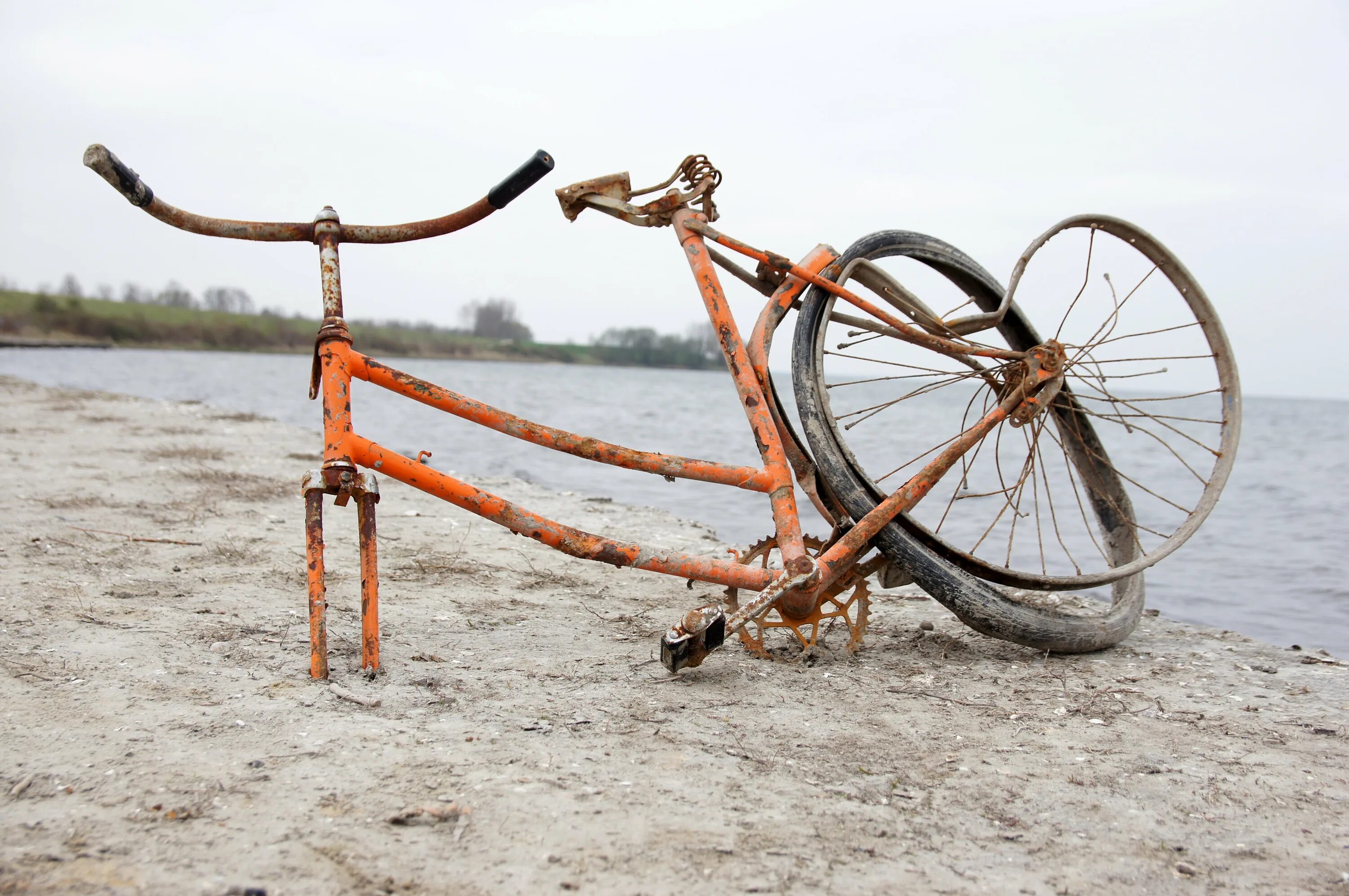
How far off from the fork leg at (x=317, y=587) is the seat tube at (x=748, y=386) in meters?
1.32

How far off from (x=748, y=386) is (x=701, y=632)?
87cm

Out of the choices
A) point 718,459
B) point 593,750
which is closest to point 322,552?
point 593,750

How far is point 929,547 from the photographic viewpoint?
2969 mm

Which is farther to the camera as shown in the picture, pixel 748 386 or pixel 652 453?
pixel 748 386

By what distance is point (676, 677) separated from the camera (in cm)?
261

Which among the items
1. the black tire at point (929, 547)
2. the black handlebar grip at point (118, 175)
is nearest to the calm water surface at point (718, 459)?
the black tire at point (929, 547)

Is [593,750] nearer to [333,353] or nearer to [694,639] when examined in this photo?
[694,639]

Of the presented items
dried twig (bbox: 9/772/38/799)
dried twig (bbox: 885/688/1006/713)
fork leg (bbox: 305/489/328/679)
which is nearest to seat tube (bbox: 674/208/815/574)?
dried twig (bbox: 885/688/1006/713)

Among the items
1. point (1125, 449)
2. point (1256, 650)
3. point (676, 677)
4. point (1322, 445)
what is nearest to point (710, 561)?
point (676, 677)

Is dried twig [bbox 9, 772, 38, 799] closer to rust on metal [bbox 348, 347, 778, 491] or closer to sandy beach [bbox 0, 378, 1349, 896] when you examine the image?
sandy beach [bbox 0, 378, 1349, 896]

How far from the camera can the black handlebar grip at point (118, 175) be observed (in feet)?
7.25

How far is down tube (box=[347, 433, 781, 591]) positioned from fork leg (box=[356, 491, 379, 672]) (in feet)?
0.36

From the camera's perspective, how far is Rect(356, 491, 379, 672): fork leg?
230 cm

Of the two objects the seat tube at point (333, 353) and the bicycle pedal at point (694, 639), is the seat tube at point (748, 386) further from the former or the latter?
the seat tube at point (333, 353)
